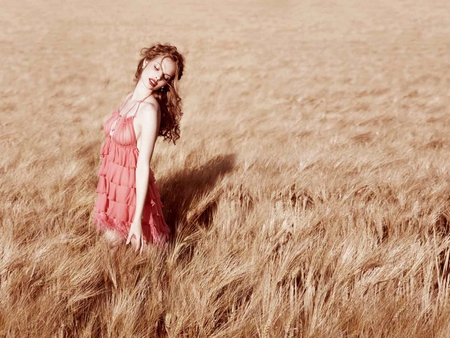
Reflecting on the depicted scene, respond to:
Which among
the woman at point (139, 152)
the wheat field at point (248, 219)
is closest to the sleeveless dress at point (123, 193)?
the woman at point (139, 152)

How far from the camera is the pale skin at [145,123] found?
1689 millimetres

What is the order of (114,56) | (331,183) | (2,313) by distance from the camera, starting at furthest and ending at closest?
(114,56) → (331,183) → (2,313)

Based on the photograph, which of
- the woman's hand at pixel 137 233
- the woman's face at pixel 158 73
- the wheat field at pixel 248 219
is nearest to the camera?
the wheat field at pixel 248 219

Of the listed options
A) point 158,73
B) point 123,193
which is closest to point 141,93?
point 158,73

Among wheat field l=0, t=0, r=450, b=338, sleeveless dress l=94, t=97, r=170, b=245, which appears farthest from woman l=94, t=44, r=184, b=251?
wheat field l=0, t=0, r=450, b=338

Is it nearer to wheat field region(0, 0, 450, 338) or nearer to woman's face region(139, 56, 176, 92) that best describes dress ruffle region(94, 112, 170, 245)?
wheat field region(0, 0, 450, 338)

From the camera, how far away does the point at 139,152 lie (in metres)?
1.80

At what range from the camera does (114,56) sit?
35.9 feet

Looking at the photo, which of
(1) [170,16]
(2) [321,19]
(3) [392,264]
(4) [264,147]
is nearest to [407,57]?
(4) [264,147]

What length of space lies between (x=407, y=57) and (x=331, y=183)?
361 inches

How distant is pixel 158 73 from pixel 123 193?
0.58 m

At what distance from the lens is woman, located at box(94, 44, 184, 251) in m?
1.73

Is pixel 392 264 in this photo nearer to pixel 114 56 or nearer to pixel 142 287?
pixel 142 287

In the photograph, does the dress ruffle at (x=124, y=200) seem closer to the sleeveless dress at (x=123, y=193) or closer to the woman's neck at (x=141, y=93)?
the sleeveless dress at (x=123, y=193)
